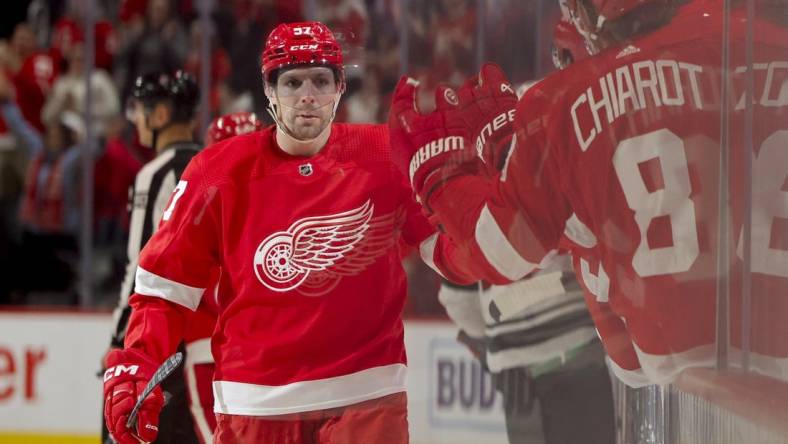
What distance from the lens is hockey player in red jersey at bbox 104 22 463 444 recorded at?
211cm

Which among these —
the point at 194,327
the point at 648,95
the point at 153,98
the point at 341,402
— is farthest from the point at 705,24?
the point at 153,98

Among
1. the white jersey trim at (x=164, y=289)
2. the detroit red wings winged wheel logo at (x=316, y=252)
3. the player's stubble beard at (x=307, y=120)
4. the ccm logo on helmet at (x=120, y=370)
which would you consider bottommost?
the ccm logo on helmet at (x=120, y=370)

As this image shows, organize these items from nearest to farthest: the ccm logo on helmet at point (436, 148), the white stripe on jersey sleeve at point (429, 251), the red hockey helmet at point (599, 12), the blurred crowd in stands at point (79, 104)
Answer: the red hockey helmet at point (599, 12) → the ccm logo on helmet at point (436, 148) → the white stripe on jersey sleeve at point (429, 251) → the blurred crowd in stands at point (79, 104)

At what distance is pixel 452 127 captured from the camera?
1878mm

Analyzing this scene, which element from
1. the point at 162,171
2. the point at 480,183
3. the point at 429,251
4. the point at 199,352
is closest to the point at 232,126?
the point at 162,171

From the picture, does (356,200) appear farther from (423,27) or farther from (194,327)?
(194,327)

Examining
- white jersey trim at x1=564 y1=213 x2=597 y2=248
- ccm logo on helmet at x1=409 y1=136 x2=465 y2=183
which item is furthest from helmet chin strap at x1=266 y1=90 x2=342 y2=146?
white jersey trim at x1=564 y1=213 x2=597 y2=248

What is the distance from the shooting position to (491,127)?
182 centimetres

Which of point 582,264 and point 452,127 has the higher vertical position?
point 452,127

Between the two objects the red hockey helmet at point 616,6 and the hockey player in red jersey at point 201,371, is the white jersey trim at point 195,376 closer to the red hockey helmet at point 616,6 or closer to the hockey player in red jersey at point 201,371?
the hockey player in red jersey at point 201,371

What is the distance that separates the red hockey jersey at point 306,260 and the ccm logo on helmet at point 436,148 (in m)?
0.16

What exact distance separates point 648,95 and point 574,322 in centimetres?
47

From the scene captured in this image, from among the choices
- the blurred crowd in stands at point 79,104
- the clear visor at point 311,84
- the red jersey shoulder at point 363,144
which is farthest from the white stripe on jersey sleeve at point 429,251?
the blurred crowd in stands at point 79,104

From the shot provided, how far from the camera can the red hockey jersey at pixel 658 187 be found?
1.35 metres
